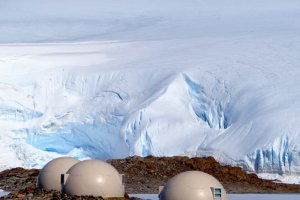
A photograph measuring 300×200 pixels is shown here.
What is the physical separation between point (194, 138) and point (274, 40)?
37.2 ft

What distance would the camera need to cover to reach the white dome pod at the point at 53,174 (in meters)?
30.0

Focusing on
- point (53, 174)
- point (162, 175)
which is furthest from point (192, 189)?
point (162, 175)

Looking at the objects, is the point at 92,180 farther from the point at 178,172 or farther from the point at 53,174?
the point at 178,172

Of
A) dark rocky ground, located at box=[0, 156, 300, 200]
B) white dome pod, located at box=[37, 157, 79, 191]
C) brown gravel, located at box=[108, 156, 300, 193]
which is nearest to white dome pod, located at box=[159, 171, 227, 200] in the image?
white dome pod, located at box=[37, 157, 79, 191]

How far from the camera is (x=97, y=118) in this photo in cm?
4891

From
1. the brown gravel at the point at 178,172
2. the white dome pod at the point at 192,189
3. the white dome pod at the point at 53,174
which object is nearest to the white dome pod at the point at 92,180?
the white dome pod at the point at 53,174

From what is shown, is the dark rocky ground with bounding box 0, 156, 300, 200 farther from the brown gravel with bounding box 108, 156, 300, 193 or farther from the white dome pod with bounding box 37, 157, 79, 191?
the white dome pod with bounding box 37, 157, 79, 191

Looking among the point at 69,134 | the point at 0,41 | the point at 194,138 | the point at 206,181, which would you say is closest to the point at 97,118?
the point at 69,134

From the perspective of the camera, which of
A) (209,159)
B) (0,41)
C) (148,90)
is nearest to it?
(209,159)

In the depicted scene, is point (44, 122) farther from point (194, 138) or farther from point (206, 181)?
point (206, 181)

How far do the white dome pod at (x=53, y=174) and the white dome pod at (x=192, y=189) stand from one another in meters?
6.00

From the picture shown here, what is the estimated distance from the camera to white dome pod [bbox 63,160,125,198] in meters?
27.6

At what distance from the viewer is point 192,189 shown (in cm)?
2455

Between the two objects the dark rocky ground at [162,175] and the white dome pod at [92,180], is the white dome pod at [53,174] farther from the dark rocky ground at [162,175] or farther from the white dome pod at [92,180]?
the dark rocky ground at [162,175]
